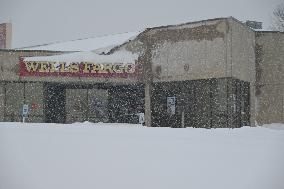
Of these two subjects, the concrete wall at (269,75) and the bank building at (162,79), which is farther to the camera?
the concrete wall at (269,75)

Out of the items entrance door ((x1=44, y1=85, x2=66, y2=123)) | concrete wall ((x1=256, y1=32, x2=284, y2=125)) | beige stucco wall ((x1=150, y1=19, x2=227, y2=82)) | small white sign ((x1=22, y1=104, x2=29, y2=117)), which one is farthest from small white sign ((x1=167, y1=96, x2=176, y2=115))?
small white sign ((x1=22, y1=104, x2=29, y2=117))

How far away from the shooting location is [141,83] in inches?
1091

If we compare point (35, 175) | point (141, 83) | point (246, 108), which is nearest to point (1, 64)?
point (141, 83)

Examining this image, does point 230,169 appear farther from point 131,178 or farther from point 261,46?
point 261,46

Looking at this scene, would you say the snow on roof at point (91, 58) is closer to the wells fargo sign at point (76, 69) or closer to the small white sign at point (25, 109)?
the wells fargo sign at point (76, 69)

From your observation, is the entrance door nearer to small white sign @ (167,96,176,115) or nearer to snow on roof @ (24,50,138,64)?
snow on roof @ (24,50,138,64)

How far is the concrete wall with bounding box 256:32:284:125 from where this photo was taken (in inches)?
1116

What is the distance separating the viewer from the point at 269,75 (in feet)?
94.0

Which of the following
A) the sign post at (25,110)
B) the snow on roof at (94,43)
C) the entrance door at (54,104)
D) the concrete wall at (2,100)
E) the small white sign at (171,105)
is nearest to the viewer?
the sign post at (25,110)

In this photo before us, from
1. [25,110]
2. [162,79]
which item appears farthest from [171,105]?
[25,110]

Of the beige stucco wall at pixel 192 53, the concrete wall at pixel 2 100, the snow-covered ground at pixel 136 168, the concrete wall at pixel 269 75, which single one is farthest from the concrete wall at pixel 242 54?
the concrete wall at pixel 2 100

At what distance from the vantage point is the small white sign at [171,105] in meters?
27.8

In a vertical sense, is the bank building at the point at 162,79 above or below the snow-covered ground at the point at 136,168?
above

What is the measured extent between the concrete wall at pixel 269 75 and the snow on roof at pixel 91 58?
9170mm
